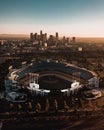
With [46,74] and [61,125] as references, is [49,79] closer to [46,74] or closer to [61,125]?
[46,74]

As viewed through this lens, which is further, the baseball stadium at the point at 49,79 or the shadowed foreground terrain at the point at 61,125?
the baseball stadium at the point at 49,79

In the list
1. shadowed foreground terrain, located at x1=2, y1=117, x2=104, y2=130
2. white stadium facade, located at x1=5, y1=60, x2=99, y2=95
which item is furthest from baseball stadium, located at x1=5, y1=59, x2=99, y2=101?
shadowed foreground terrain, located at x1=2, y1=117, x2=104, y2=130

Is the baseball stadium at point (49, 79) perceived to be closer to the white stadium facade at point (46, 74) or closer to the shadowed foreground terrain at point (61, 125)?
the white stadium facade at point (46, 74)

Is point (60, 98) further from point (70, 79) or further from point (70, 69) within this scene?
point (70, 69)

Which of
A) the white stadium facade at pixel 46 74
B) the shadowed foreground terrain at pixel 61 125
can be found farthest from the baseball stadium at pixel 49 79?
the shadowed foreground terrain at pixel 61 125

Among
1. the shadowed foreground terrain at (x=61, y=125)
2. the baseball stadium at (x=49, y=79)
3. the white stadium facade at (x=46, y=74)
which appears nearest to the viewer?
the shadowed foreground terrain at (x=61, y=125)

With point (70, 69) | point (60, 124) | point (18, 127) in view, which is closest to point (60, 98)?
point (60, 124)

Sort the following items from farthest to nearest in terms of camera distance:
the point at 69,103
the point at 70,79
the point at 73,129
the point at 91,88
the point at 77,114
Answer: the point at 70,79, the point at 91,88, the point at 69,103, the point at 77,114, the point at 73,129

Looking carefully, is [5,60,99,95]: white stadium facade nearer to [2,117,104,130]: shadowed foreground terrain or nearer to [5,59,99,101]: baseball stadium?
[5,59,99,101]: baseball stadium

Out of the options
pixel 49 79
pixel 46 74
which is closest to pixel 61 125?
pixel 49 79

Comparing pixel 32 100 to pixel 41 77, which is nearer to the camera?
pixel 32 100

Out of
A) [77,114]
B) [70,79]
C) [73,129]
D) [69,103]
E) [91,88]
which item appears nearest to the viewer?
[73,129]
